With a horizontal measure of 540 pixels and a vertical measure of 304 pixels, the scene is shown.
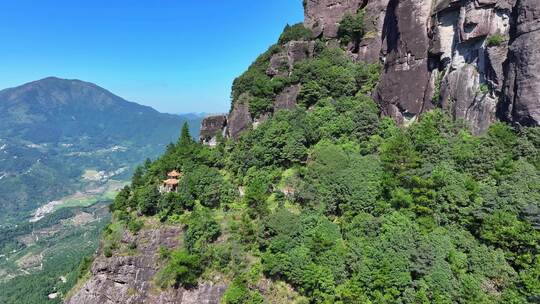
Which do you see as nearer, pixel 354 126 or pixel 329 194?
pixel 329 194

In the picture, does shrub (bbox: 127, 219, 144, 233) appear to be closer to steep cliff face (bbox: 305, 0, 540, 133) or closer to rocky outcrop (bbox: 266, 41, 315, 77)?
rocky outcrop (bbox: 266, 41, 315, 77)

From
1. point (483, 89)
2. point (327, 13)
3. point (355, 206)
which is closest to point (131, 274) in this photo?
point (355, 206)

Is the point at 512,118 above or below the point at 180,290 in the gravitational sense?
above

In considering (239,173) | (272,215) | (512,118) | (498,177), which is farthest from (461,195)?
(239,173)

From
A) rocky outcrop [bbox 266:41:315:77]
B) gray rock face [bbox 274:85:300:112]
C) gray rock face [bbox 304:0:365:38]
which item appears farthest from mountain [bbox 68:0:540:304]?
gray rock face [bbox 304:0:365:38]

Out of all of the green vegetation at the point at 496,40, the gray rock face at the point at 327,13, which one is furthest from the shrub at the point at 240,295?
the gray rock face at the point at 327,13

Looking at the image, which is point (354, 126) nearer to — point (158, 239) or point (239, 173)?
point (239, 173)

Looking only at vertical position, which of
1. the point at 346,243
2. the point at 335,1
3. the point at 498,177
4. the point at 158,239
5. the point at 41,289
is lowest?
the point at 41,289
